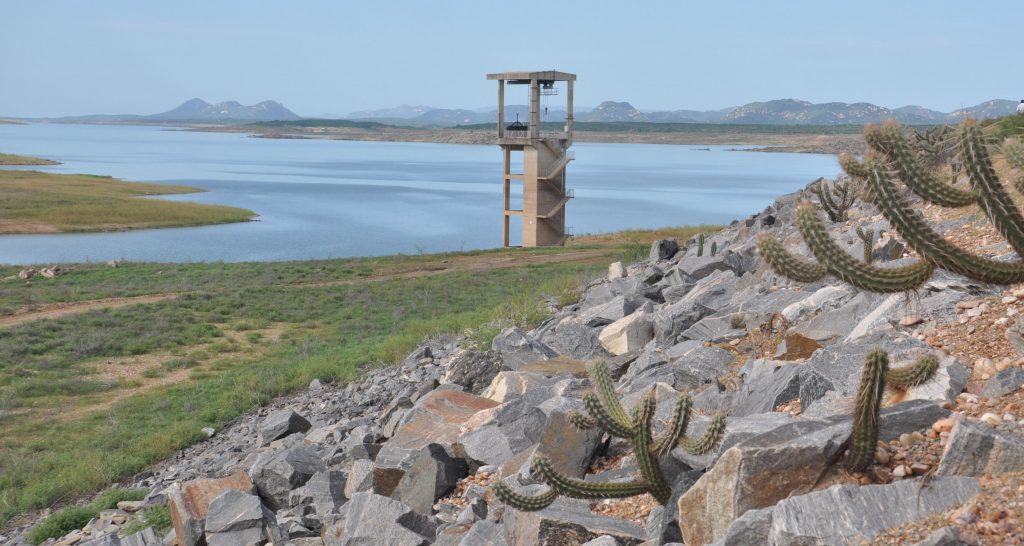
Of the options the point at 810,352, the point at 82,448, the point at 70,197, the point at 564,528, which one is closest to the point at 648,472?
the point at 564,528

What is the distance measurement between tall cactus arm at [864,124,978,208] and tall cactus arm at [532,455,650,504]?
7.41ft

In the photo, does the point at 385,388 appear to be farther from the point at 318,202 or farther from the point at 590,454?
the point at 318,202

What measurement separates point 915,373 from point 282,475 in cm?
564

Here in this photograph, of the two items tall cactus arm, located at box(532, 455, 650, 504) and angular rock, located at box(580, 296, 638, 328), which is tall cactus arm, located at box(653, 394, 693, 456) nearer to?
tall cactus arm, located at box(532, 455, 650, 504)

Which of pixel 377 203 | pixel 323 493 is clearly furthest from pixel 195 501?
pixel 377 203

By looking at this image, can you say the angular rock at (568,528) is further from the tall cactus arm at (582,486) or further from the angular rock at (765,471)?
the angular rock at (765,471)

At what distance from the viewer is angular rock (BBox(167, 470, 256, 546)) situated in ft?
25.4

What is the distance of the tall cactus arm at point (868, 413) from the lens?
4.47 metres

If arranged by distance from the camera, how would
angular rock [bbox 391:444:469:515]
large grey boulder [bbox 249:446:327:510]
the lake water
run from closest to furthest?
1. angular rock [bbox 391:444:469:515]
2. large grey boulder [bbox 249:446:327:510]
3. the lake water

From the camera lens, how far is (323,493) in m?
7.94

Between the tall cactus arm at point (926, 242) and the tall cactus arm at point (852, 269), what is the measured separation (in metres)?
0.11

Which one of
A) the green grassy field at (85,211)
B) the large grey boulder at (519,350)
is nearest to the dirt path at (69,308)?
the large grey boulder at (519,350)

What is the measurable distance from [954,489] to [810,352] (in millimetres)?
3310

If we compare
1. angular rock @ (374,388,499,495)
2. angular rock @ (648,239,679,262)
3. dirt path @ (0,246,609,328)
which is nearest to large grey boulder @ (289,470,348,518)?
angular rock @ (374,388,499,495)
